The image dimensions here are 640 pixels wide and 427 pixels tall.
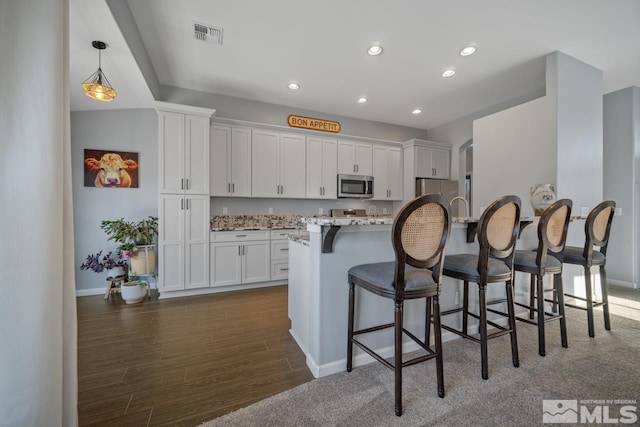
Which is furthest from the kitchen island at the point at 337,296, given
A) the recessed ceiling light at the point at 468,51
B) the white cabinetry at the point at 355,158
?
the white cabinetry at the point at 355,158

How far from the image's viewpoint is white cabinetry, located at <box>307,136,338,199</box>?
4.54 metres

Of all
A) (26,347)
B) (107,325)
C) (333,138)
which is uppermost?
(333,138)

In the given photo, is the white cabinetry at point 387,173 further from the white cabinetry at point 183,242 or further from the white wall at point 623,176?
the white cabinetry at point 183,242

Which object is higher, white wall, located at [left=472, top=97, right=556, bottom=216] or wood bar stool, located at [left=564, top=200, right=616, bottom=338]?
white wall, located at [left=472, top=97, right=556, bottom=216]

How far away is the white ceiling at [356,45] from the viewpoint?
7.47ft

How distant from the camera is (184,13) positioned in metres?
2.38

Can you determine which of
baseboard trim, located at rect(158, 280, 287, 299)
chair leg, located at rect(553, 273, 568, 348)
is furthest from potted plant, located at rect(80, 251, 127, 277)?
chair leg, located at rect(553, 273, 568, 348)

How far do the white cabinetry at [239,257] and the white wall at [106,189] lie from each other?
1050 mm

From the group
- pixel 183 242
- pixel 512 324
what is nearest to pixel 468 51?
pixel 512 324

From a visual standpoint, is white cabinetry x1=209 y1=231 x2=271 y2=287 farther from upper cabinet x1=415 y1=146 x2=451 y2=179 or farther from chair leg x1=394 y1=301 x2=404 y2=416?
upper cabinet x1=415 y1=146 x2=451 y2=179

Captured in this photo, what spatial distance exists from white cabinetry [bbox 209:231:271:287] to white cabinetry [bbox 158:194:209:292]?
0.12 meters

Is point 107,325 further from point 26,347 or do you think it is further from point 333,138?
point 333,138

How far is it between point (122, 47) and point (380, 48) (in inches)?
99.1

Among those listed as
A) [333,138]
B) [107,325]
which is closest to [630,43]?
[333,138]
